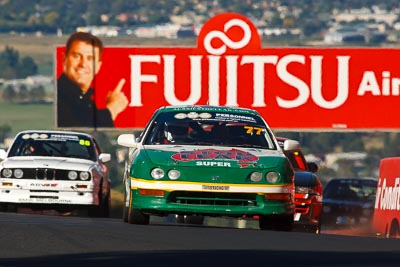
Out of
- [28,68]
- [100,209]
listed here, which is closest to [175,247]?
[100,209]

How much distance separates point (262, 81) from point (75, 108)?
4.52m

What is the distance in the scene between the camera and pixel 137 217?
67.5 feet

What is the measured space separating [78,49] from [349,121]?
6711 millimetres

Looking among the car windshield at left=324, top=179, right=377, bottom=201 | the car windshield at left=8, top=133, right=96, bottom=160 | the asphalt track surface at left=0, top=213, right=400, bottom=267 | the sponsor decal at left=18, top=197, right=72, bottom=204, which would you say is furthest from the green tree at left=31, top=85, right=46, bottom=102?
the asphalt track surface at left=0, top=213, right=400, bottom=267

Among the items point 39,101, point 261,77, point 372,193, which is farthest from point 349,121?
point 39,101

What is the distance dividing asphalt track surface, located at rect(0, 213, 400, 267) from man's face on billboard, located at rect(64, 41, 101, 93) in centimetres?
2291

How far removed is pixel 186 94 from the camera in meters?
43.5

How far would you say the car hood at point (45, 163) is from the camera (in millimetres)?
27141

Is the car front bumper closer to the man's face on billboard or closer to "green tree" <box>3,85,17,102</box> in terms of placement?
the man's face on billboard

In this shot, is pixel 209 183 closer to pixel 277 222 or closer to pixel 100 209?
pixel 277 222

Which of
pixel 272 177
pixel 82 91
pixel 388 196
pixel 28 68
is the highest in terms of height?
pixel 272 177

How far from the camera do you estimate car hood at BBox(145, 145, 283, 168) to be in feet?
65.9

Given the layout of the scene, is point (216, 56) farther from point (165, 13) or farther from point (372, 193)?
point (165, 13)

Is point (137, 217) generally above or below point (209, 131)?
below
